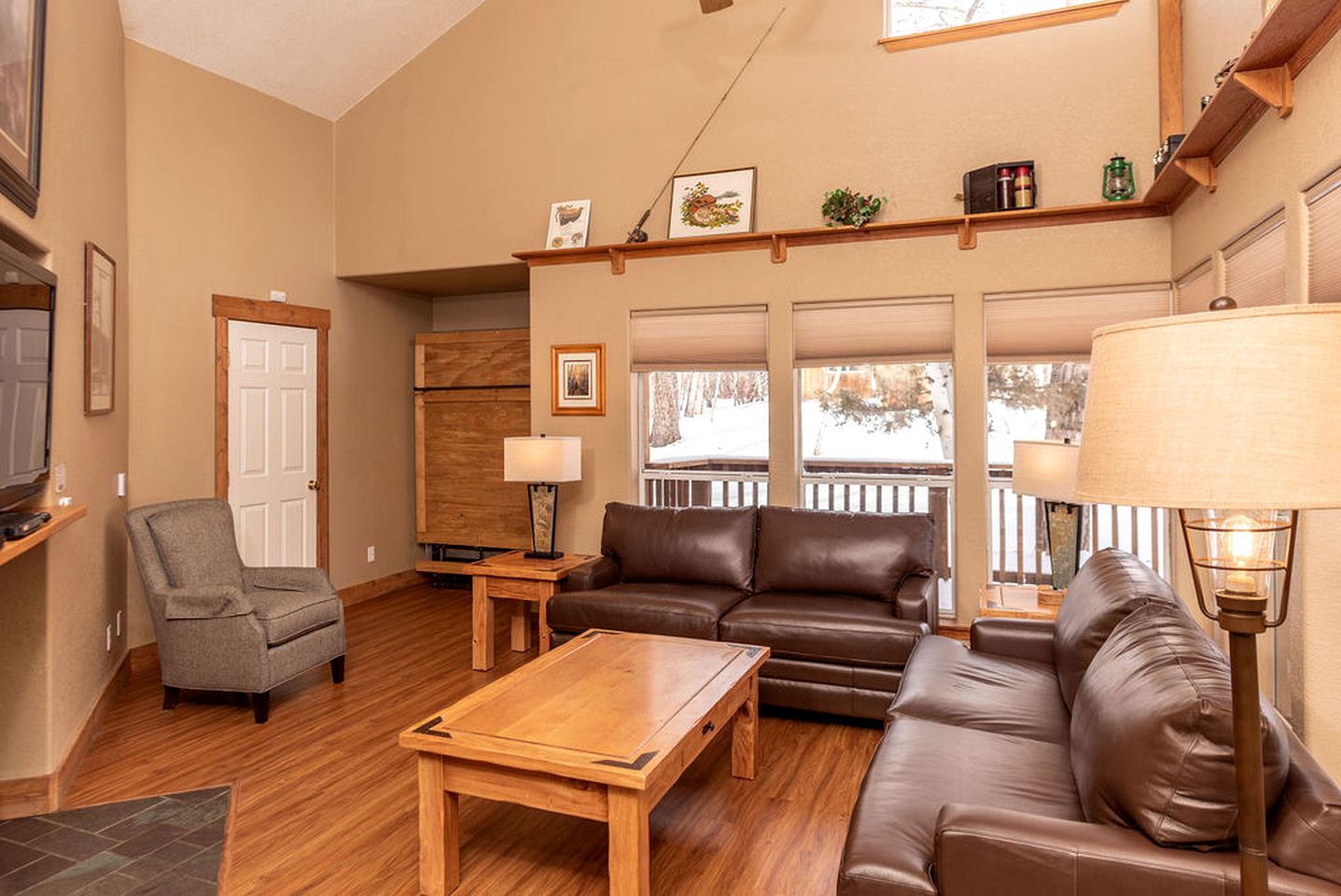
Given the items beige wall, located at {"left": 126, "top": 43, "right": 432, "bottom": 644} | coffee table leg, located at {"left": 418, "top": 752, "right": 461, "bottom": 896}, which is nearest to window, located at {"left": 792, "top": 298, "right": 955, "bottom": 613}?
coffee table leg, located at {"left": 418, "top": 752, "right": 461, "bottom": 896}

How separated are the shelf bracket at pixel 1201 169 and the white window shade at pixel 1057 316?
1025 millimetres

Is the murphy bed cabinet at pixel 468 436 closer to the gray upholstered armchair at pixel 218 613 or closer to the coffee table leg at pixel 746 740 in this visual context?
the gray upholstered armchair at pixel 218 613

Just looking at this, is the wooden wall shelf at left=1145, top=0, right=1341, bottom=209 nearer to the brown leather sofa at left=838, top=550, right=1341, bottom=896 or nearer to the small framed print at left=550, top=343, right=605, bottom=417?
the brown leather sofa at left=838, top=550, right=1341, bottom=896

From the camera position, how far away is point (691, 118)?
5309 mm

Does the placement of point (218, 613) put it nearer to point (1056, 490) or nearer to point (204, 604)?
point (204, 604)

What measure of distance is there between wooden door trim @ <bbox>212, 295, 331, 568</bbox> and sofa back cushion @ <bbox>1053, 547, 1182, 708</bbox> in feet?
16.2

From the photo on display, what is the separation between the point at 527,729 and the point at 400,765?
4.07ft

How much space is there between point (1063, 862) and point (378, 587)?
591cm

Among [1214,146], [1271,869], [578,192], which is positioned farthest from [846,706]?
[578,192]

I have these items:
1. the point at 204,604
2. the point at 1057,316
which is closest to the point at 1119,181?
the point at 1057,316

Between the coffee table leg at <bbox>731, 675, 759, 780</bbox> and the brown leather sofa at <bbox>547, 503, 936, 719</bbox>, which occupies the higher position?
the brown leather sofa at <bbox>547, 503, 936, 719</bbox>

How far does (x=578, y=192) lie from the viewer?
560cm

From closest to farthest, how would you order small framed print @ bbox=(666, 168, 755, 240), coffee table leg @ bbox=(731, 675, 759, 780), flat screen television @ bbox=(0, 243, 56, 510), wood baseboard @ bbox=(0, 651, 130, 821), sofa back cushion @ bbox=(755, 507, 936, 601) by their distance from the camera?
1. flat screen television @ bbox=(0, 243, 56, 510)
2. wood baseboard @ bbox=(0, 651, 130, 821)
3. coffee table leg @ bbox=(731, 675, 759, 780)
4. sofa back cushion @ bbox=(755, 507, 936, 601)
5. small framed print @ bbox=(666, 168, 755, 240)

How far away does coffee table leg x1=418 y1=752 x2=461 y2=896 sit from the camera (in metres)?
2.39
